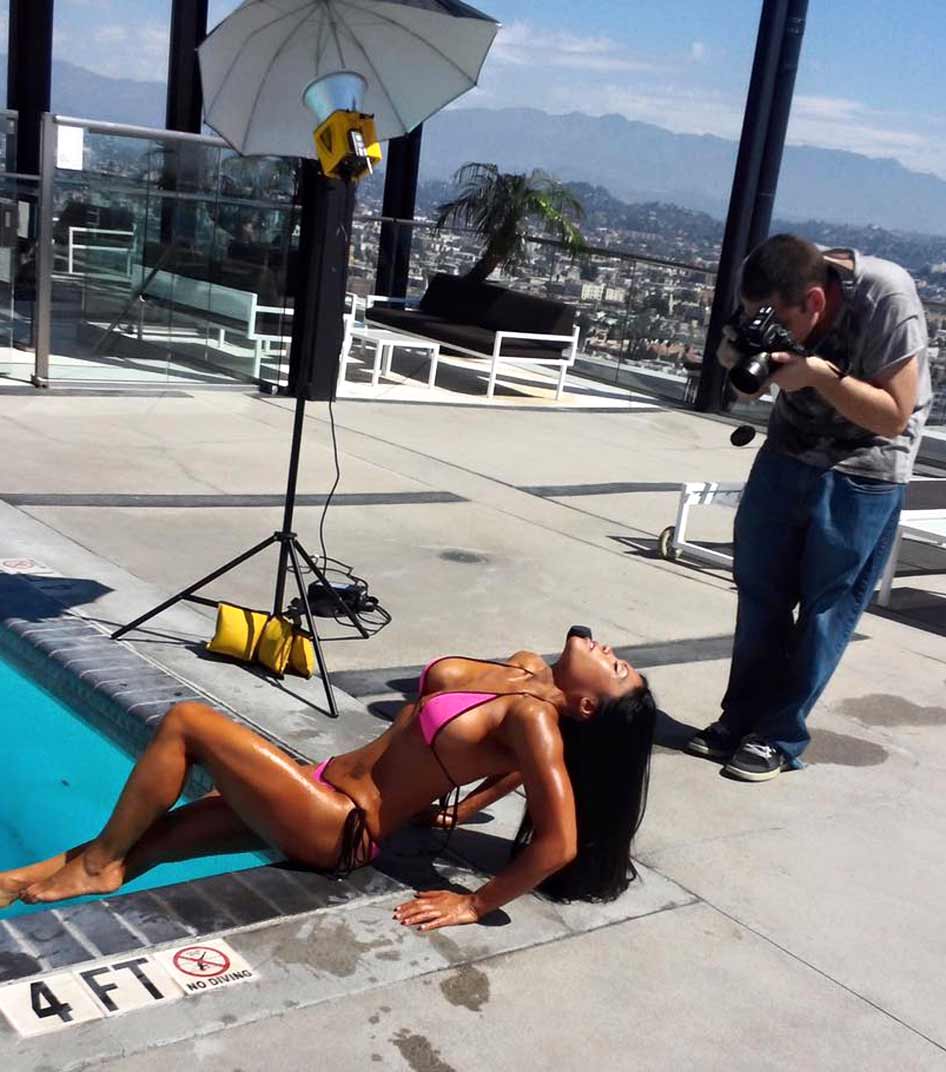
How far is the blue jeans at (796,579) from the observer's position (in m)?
3.98

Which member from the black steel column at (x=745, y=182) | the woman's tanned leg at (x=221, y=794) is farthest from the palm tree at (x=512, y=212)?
the woman's tanned leg at (x=221, y=794)

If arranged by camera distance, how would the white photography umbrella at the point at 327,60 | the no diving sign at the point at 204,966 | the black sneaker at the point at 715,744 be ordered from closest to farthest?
the no diving sign at the point at 204,966
the black sneaker at the point at 715,744
the white photography umbrella at the point at 327,60

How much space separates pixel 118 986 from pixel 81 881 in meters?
0.64

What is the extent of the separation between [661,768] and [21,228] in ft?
26.2

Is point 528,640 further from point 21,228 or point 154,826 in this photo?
point 21,228

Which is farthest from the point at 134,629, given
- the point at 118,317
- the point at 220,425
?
the point at 118,317

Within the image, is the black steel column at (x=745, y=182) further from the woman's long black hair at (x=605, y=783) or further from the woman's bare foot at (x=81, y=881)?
the woman's bare foot at (x=81, y=881)

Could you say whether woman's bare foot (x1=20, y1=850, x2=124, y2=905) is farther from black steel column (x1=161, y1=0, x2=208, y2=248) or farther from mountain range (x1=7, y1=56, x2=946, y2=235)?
mountain range (x1=7, y1=56, x2=946, y2=235)

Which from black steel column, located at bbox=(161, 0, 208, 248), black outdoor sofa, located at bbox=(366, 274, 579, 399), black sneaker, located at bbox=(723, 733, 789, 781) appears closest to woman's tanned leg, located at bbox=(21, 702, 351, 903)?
black sneaker, located at bbox=(723, 733, 789, 781)

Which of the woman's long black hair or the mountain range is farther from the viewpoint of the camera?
the mountain range

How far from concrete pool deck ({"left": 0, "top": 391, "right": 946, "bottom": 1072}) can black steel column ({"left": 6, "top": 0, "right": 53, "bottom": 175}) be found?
5.70 metres

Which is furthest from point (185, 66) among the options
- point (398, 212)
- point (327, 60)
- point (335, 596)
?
point (335, 596)

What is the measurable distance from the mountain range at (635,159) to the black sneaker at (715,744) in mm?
9097

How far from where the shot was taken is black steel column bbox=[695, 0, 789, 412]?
38.1 feet
